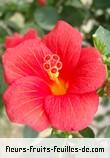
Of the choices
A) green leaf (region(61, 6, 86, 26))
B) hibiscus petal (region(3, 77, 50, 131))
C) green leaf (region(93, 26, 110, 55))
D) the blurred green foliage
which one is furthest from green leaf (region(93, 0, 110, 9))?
hibiscus petal (region(3, 77, 50, 131))

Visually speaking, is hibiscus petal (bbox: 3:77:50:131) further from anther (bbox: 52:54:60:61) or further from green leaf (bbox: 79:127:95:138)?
green leaf (bbox: 79:127:95:138)

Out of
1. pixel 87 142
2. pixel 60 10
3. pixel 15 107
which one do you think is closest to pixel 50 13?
pixel 60 10

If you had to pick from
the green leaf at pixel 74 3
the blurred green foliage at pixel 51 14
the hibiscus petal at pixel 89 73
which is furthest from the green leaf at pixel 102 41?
the green leaf at pixel 74 3

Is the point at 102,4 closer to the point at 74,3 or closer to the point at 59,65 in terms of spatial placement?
the point at 74,3

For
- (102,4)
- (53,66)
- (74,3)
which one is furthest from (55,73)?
(74,3)

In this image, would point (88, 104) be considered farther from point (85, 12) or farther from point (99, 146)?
point (85, 12)

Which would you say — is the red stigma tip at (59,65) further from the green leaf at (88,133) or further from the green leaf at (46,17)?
the green leaf at (46,17)

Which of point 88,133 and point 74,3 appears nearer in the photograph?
point 88,133

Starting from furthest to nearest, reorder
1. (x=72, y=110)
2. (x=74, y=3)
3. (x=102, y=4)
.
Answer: (x=74, y=3) → (x=102, y=4) → (x=72, y=110)
